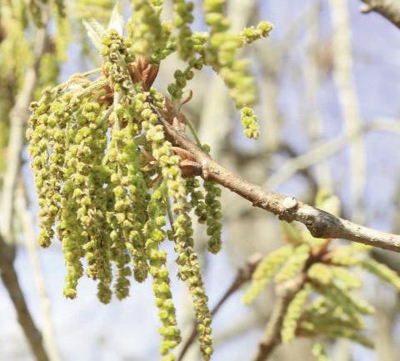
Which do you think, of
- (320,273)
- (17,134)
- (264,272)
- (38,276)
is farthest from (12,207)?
(320,273)

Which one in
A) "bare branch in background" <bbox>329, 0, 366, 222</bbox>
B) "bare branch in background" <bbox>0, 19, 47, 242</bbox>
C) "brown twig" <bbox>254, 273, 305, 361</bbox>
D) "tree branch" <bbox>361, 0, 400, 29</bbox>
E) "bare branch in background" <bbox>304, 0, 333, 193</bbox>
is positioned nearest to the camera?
"tree branch" <bbox>361, 0, 400, 29</bbox>

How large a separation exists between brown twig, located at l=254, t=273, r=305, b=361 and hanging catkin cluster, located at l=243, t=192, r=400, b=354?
0.01 metres

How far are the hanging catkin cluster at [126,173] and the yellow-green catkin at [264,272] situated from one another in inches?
22.2

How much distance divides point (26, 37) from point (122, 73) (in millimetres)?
1209

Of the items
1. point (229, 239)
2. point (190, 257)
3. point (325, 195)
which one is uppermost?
point (229, 239)

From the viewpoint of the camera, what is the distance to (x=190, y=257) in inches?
37.1

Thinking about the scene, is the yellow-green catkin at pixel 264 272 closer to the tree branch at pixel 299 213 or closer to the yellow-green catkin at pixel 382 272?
the yellow-green catkin at pixel 382 272

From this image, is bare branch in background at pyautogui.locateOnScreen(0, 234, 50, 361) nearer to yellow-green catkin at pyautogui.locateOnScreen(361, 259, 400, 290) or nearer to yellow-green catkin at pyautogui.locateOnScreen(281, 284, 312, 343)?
yellow-green catkin at pyautogui.locateOnScreen(281, 284, 312, 343)

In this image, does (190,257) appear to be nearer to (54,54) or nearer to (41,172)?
(41,172)

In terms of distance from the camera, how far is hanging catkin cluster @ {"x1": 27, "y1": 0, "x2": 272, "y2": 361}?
931 mm

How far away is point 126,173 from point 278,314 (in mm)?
904

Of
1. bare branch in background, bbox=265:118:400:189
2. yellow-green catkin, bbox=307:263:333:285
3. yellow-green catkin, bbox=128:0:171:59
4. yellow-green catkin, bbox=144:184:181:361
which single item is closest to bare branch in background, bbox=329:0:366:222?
bare branch in background, bbox=265:118:400:189

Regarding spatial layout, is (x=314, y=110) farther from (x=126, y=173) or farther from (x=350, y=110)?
(x=126, y=173)

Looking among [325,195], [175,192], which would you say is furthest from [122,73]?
[325,195]
